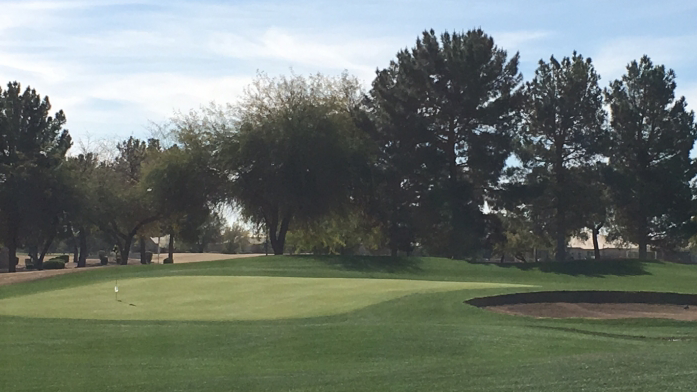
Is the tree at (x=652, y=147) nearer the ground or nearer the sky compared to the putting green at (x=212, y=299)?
nearer the sky

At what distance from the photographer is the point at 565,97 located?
168ft

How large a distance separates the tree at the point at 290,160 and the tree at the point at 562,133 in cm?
1174

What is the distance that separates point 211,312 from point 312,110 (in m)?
27.6

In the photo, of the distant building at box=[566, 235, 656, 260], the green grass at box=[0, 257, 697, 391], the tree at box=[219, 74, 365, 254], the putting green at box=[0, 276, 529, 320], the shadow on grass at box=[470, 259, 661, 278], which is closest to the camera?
the green grass at box=[0, 257, 697, 391]

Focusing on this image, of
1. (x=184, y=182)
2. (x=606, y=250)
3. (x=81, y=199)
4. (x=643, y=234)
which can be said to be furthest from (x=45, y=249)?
(x=606, y=250)

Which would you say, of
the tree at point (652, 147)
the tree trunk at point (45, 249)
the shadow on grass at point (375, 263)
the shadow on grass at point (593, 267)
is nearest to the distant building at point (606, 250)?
the tree at point (652, 147)

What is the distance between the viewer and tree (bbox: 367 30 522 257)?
48062mm

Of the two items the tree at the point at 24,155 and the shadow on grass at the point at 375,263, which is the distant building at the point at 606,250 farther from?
the tree at the point at 24,155

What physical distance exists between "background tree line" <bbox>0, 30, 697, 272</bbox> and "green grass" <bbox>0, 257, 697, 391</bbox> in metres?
19.5

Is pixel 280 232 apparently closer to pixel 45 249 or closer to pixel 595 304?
pixel 45 249

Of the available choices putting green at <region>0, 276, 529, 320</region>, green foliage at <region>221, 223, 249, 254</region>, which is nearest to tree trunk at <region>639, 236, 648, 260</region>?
putting green at <region>0, 276, 529, 320</region>

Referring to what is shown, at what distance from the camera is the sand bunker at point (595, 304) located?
21.6m

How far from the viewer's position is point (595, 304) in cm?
2398

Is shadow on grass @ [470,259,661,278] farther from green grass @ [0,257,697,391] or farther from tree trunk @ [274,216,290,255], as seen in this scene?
tree trunk @ [274,216,290,255]
